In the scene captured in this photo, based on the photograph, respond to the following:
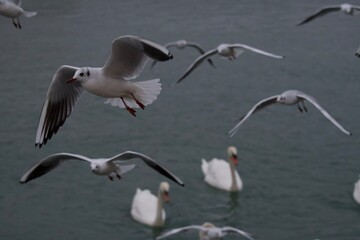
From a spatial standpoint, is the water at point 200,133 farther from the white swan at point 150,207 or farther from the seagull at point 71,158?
the seagull at point 71,158

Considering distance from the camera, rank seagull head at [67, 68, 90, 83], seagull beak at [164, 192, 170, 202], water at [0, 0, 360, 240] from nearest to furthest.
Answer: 1. seagull head at [67, 68, 90, 83]
2. seagull beak at [164, 192, 170, 202]
3. water at [0, 0, 360, 240]

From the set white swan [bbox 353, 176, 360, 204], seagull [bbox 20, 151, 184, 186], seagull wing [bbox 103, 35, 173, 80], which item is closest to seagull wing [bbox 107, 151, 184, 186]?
seagull [bbox 20, 151, 184, 186]

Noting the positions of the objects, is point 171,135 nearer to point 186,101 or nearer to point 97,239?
point 186,101

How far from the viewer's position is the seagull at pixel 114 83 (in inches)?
208

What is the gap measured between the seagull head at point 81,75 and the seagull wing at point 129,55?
125mm

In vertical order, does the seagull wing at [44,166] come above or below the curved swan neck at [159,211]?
above

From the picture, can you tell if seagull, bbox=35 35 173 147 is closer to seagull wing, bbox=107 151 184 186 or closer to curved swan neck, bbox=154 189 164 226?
seagull wing, bbox=107 151 184 186

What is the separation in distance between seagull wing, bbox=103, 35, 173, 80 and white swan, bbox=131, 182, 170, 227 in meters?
5.26

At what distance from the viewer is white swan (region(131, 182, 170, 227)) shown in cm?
1087

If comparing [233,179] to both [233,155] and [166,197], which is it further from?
[166,197]

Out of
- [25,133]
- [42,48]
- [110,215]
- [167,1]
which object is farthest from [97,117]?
[167,1]

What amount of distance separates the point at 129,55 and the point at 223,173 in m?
6.62

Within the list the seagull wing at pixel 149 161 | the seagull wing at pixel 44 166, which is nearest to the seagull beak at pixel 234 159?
the seagull wing at pixel 44 166

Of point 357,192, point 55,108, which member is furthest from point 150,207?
point 55,108
